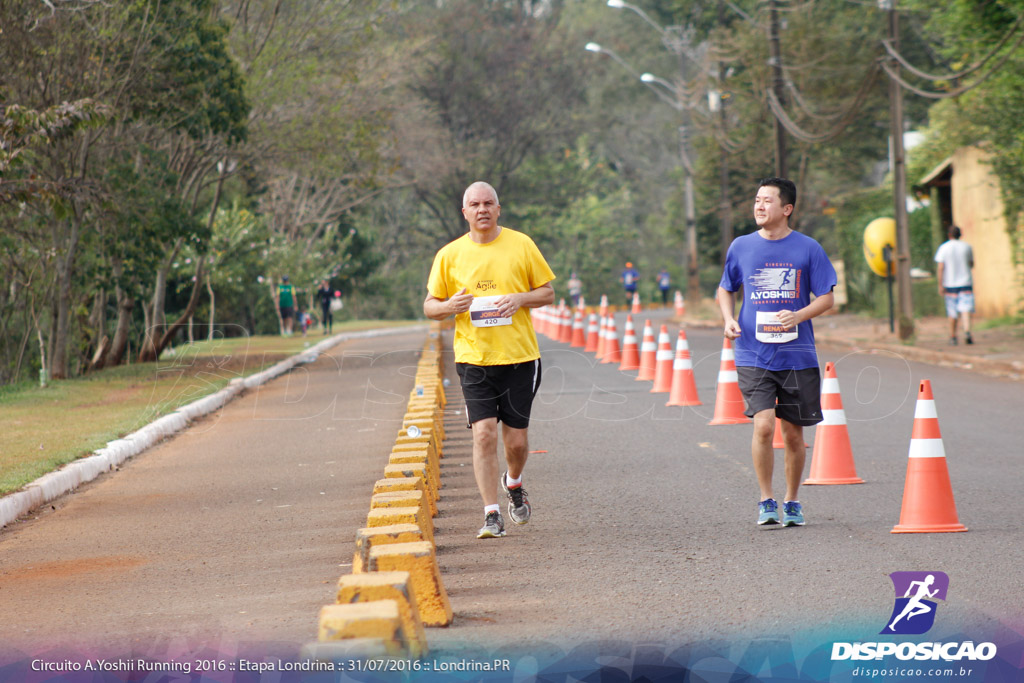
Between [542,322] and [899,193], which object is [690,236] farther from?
[899,193]

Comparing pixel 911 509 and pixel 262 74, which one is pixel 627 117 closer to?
pixel 262 74

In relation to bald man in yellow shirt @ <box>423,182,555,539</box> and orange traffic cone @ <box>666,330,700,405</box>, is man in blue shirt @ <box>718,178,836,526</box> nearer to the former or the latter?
bald man in yellow shirt @ <box>423,182,555,539</box>

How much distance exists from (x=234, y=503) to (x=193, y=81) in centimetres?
1181

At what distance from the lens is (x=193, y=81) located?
63.0 feet

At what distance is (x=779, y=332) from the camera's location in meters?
7.09

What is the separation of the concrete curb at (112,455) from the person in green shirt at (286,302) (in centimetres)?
1313

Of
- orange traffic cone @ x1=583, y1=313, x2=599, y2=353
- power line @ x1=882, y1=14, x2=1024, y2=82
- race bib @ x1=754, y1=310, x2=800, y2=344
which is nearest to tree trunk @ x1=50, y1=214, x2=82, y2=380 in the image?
orange traffic cone @ x1=583, y1=313, x2=599, y2=353

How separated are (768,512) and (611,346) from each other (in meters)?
14.2

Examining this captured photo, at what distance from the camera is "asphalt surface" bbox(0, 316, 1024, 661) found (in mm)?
5176

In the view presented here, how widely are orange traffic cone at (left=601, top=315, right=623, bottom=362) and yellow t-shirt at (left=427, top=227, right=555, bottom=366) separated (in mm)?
13882

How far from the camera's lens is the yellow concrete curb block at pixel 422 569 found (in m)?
4.98

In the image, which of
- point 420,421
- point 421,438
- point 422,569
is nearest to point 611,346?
point 420,421

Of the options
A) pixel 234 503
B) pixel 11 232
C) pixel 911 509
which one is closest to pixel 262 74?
pixel 11 232

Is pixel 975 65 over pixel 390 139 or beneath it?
beneath
